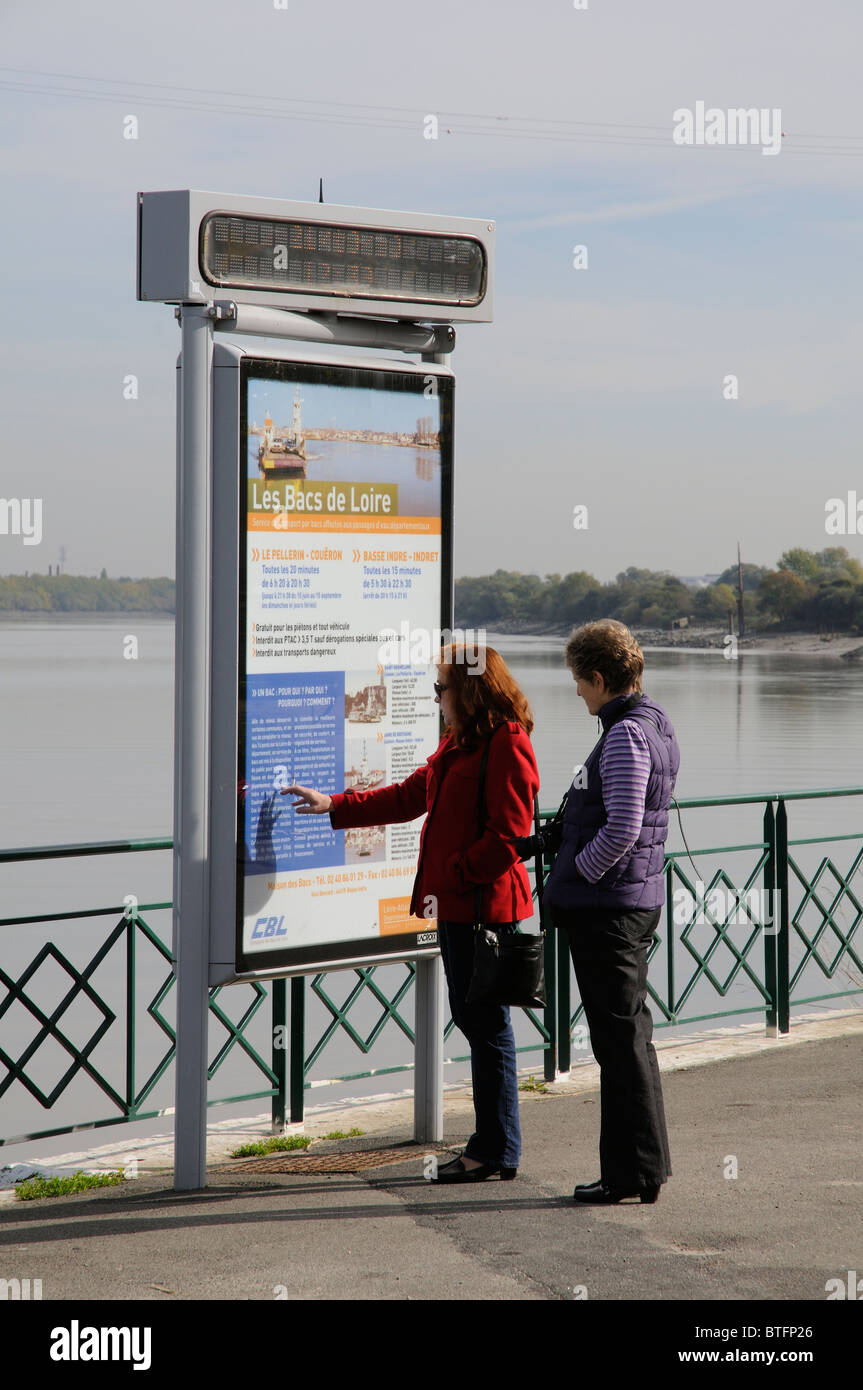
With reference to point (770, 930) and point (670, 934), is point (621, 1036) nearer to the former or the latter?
point (670, 934)

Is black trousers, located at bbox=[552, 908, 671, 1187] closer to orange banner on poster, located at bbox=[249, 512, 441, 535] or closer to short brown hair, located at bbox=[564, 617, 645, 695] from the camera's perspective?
short brown hair, located at bbox=[564, 617, 645, 695]

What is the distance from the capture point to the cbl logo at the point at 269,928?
16.6 ft

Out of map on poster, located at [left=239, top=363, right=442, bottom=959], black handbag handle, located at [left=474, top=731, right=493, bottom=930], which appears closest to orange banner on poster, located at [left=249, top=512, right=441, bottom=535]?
map on poster, located at [left=239, top=363, right=442, bottom=959]

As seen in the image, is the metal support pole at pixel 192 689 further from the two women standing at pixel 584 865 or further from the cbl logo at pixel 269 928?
the two women standing at pixel 584 865

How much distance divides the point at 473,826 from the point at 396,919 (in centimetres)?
72

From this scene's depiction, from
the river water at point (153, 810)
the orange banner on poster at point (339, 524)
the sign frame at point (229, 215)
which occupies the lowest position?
the river water at point (153, 810)

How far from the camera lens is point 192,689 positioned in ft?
16.1

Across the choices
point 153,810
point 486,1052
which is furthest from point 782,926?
point 153,810

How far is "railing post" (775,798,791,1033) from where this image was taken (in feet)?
24.8

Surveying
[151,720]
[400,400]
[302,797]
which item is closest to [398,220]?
[400,400]

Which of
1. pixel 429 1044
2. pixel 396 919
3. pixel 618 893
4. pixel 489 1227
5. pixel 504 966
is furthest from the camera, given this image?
pixel 429 1044

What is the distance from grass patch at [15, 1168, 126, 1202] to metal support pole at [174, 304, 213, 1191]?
1.92 feet

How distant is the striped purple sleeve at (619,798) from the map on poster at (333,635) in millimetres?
1013

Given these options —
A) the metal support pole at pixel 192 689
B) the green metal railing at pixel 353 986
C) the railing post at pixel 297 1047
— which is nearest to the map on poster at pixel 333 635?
the metal support pole at pixel 192 689
